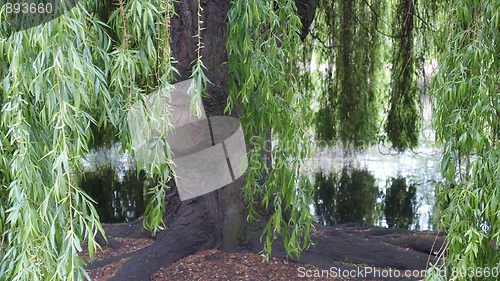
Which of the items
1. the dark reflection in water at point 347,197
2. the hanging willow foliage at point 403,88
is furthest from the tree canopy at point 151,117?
the dark reflection in water at point 347,197

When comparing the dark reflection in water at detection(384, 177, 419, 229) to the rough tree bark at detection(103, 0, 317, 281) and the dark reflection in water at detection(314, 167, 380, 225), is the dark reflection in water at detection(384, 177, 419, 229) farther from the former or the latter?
the rough tree bark at detection(103, 0, 317, 281)

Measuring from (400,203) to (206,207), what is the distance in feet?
11.3

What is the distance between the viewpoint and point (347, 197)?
662 centimetres

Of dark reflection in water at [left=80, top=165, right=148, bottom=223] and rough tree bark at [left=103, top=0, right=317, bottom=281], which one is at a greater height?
rough tree bark at [left=103, top=0, right=317, bottom=281]

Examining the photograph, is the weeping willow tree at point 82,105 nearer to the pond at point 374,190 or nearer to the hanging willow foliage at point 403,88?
the hanging willow foliage at point 403,88

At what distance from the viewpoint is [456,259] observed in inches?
83.4

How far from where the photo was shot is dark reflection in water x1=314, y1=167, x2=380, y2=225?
6078mm

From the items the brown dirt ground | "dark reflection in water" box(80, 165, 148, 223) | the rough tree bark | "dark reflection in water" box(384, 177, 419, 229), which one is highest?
the rough tree bark

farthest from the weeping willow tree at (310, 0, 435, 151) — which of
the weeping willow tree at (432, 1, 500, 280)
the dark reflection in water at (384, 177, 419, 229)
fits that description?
the weeping willow tree at (432, 1, 500, 280)

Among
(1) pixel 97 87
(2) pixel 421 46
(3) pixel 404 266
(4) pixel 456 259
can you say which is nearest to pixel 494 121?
(4) pixel 456 259

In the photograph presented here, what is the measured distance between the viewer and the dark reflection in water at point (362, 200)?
603 centimetres

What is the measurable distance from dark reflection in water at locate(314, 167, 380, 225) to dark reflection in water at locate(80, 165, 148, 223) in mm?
1837

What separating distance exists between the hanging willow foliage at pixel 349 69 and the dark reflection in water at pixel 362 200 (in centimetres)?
76

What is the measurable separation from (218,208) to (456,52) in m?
1.79
